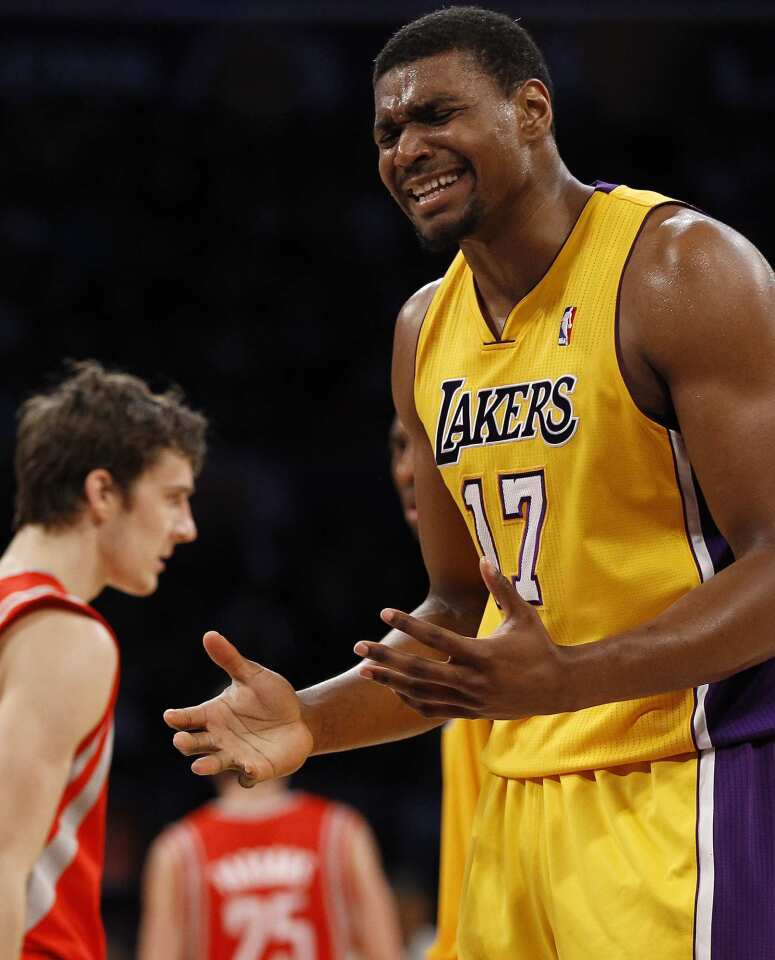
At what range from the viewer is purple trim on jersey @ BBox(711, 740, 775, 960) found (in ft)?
6.79

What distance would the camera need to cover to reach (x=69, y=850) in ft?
10.8

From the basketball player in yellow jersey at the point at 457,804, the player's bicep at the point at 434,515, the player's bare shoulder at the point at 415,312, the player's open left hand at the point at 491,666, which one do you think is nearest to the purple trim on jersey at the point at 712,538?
the player's open left hand at the point at 491,666

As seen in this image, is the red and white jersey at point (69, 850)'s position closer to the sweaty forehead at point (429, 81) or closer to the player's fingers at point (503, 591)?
the sweaty forehead at point (429, 81)

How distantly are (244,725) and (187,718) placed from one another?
0.11 metres

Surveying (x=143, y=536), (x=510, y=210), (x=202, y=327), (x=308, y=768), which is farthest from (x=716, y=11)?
(x=510, y=210)

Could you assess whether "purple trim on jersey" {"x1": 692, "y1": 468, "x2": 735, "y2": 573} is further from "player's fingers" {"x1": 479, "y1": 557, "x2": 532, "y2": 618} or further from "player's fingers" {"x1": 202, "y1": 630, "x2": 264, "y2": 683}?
"player's fingers" {"x1": 202, "y1": 630, "x2": 264, "y2": 683}

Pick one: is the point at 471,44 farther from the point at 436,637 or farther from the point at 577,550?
the point at 436,637

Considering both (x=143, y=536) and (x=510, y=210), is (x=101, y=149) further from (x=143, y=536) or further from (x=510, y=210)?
(x=510, y=210)

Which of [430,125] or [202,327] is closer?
[430,125]

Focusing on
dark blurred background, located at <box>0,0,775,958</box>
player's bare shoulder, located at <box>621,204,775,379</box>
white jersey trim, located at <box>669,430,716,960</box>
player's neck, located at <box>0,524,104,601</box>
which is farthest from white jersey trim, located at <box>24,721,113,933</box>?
dark blurred background, located at <box>0,0,775,958</box>

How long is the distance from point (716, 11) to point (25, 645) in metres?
8.47

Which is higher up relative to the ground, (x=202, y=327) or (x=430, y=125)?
(x=202, y=327)

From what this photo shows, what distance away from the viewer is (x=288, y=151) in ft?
35.7

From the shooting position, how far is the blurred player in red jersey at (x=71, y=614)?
10.1 feet
